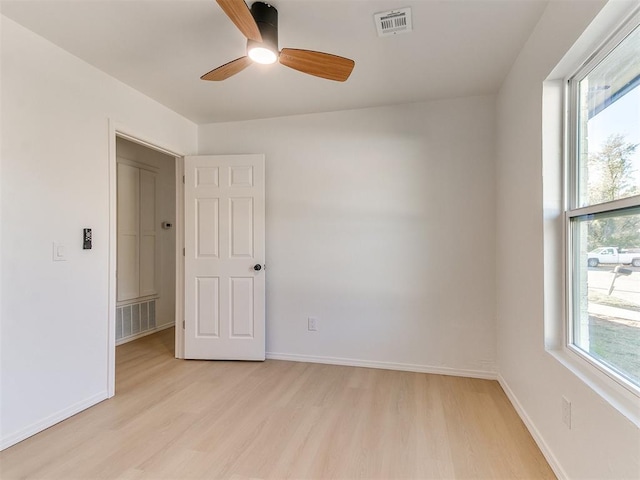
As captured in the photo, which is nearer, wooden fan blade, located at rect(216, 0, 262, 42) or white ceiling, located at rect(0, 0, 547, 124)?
wooden fan blade, located at rect(216, 0, 262, 42)

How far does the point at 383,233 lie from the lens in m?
3.03

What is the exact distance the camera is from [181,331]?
332 centimetres

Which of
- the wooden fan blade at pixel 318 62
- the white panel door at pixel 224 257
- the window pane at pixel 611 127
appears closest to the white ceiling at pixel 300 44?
the wooden fan blade at pixel 318 62

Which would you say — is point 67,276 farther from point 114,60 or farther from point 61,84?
point 114,60

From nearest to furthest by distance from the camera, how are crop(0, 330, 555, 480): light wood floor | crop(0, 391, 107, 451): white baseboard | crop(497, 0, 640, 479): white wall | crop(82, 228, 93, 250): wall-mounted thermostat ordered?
crop(497, 0, 640, 479): white wall → crop(0, 330, 555, 480): light wood floor → crop(0, 391, 107, 451): white baseboard → crop(82, 228, 93, 250): wall-mounted thermostat

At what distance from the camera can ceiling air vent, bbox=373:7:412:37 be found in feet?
5.83

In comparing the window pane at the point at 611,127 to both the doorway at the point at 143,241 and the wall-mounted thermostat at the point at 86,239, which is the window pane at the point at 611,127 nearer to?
the wall-mounted thermostat at the point at 86,239

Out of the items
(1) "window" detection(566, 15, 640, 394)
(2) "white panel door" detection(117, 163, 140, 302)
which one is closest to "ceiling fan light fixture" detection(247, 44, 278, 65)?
(1) "window" detection(566, 15, 640, 394)

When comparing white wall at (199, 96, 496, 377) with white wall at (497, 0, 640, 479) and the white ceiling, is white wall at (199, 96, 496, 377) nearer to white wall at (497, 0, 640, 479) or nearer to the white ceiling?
white wall at (497, 0, 640, 479)

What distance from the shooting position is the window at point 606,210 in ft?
4.12

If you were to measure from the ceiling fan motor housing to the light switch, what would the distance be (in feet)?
5.69

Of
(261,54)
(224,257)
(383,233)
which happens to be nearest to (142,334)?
(224,257)

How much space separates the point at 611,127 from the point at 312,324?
2.60 metres

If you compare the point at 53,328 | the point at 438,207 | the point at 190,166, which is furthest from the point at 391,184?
the point at 53,328
